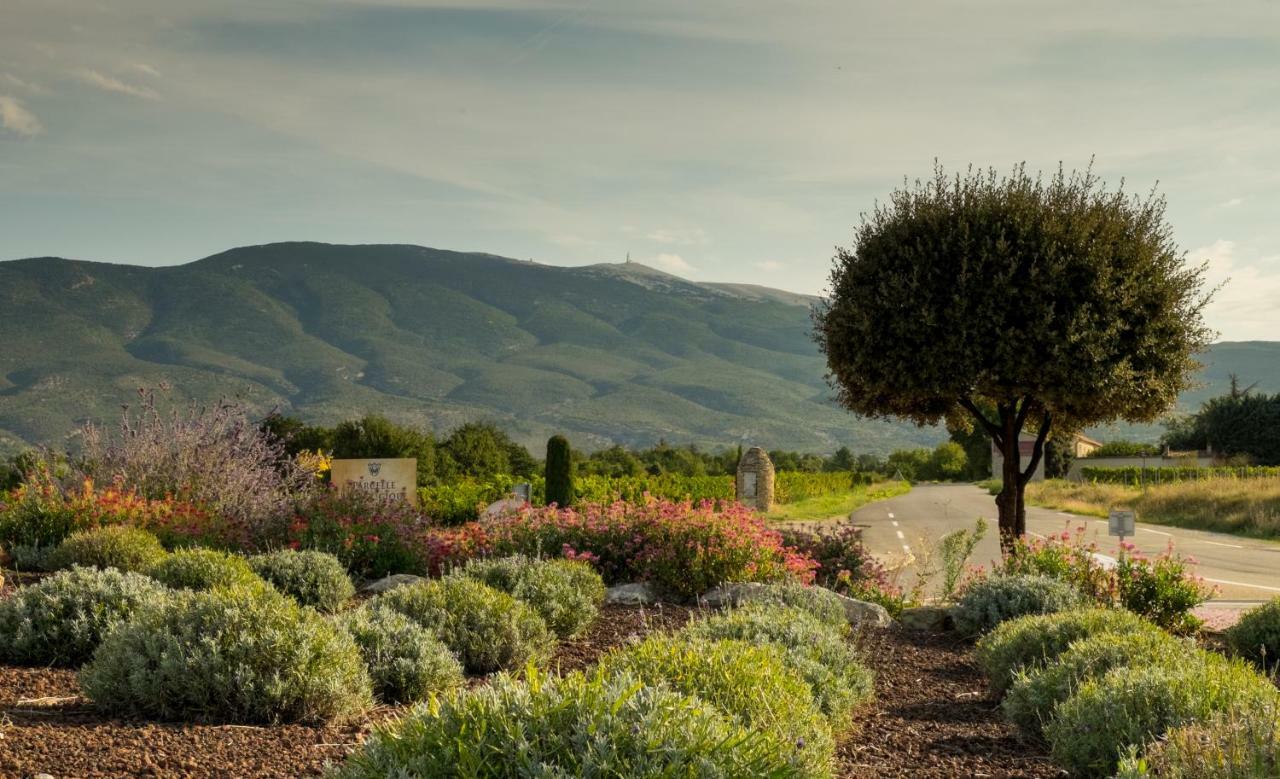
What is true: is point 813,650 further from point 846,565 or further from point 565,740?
point 846,565

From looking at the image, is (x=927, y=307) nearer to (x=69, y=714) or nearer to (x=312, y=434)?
(x=69, y=714)

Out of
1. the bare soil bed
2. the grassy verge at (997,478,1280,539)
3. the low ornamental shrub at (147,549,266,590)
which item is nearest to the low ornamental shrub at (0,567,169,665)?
the bare soil bed

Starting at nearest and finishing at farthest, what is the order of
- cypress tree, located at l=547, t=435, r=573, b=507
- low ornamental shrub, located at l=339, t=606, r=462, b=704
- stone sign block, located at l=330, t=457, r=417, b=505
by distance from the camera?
low ornamental shrub, located at l=339, t=606, r=462, b=704
stone sign block, located at l=330, t=457, r=417, b=505
cypress tree, located at l=547, t=435, r=573, b=507

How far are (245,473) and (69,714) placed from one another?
374 inches

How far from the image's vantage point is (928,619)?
404 inches

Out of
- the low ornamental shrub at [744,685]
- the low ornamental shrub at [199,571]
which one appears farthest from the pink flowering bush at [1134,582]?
the low ornamental shrub at [199,571]

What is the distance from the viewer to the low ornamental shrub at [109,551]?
1024 cm

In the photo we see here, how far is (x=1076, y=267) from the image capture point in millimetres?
13523

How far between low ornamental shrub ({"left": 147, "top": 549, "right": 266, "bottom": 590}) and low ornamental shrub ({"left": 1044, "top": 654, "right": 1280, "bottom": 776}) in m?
5.91

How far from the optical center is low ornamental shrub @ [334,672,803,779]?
317 centimetres

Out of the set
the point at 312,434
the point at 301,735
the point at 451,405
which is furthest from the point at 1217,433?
the point at 451,405

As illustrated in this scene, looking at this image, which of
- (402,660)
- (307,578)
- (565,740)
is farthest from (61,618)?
(565,740)

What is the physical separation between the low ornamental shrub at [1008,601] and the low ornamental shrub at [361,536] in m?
5.90

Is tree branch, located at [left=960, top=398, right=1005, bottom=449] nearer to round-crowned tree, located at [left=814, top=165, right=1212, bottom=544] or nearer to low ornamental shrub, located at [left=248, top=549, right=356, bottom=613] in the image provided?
round-crowned tree, located at [left=814, top=165, right=1212, bottom=544]
